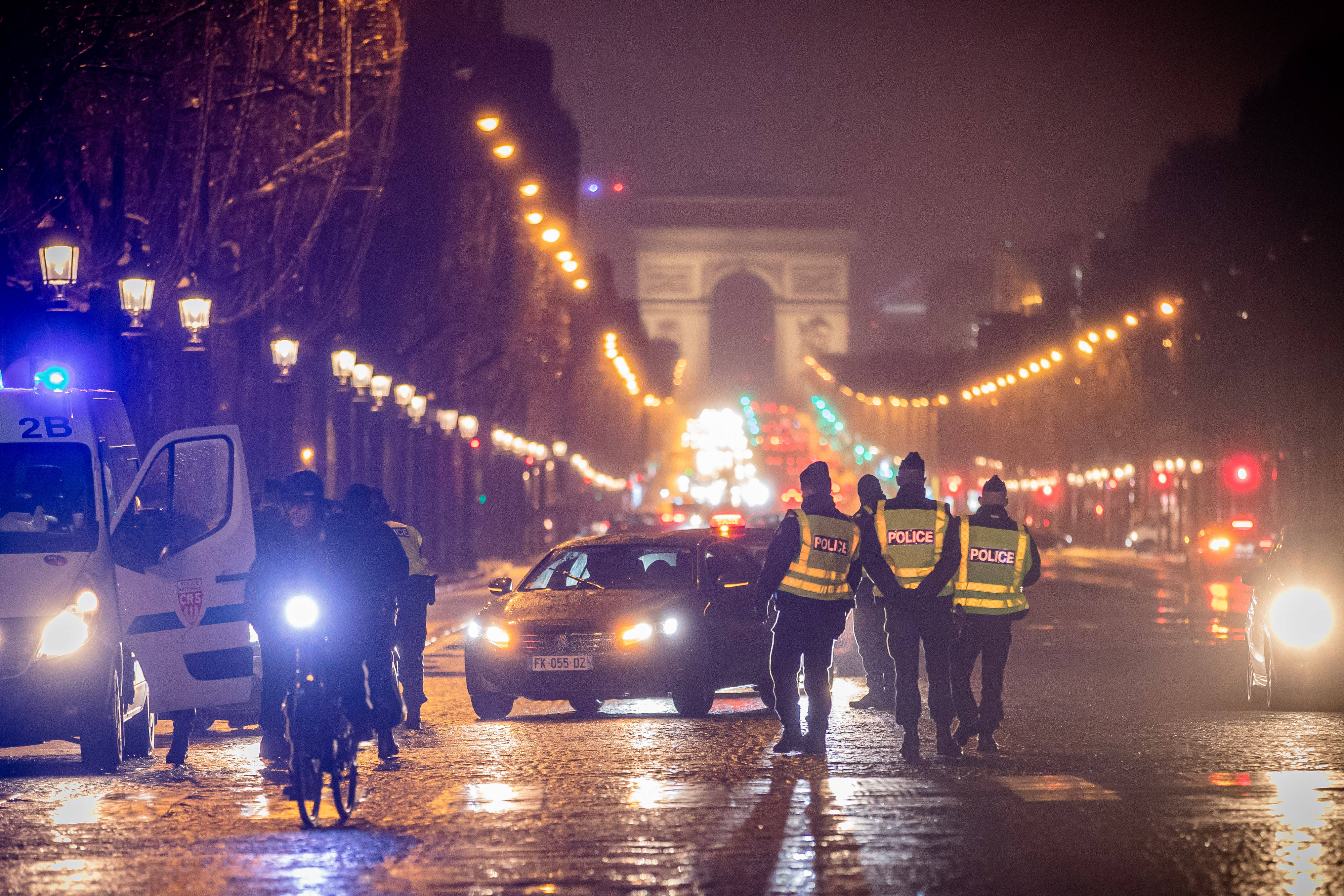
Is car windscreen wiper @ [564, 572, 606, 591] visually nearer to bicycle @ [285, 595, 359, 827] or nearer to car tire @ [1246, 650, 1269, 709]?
car tire @ [1246, 650, 1269, 709]

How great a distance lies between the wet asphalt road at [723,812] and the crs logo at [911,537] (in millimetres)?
1148

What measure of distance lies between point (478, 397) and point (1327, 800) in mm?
41475

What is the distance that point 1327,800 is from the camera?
966cm

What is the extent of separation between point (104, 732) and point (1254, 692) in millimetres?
7822

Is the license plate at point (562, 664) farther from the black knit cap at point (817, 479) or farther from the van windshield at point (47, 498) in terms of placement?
the van windshield at point (47, 498)

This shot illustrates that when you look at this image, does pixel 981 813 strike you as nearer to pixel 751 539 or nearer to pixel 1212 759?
pixel 1212 759

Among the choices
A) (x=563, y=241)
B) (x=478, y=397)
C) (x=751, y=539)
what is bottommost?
(x=751, y=539)

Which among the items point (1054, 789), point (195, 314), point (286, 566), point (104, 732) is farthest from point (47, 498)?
point (195, 314)

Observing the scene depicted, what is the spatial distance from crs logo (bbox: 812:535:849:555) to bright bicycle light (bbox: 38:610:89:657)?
12.9ft

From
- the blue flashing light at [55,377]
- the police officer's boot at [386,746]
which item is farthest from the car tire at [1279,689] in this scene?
the blue flashing light at [55,377]

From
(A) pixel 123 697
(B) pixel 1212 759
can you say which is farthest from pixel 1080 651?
(A) pixel 123 697

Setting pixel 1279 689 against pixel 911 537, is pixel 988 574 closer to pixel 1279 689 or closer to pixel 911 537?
pixel 911 537

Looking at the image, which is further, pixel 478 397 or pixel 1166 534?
pixel 1166 534

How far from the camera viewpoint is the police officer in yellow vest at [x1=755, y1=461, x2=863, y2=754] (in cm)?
1181
